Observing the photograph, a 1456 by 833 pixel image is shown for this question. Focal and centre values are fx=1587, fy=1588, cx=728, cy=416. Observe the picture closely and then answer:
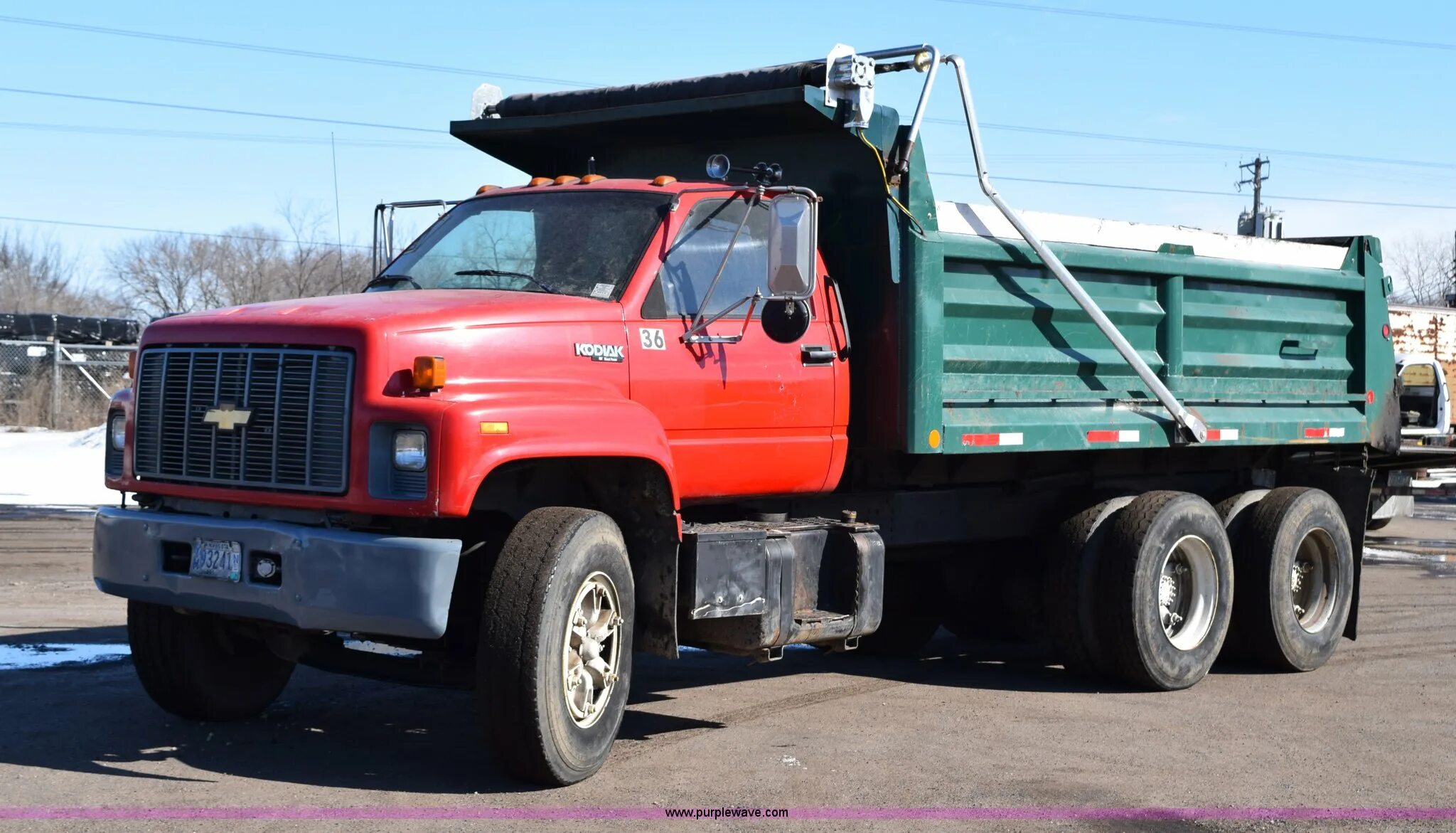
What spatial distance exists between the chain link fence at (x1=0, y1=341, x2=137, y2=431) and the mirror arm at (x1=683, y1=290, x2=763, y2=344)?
987 inches

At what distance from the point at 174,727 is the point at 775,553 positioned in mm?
2704

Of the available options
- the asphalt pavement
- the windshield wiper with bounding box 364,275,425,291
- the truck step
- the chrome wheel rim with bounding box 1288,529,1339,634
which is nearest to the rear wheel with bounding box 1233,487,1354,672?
the chrome wheel rim with bounding box 1288,529,1339,634

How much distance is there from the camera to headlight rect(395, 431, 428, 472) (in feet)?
18.2

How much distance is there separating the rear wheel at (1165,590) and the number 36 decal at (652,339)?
10.6 ft

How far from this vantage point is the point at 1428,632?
10906mm

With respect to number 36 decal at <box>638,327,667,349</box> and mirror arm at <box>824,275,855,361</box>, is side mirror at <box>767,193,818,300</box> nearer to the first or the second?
number 36 decal at <box>638,327,667,349</box>

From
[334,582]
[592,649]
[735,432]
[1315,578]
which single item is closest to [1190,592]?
[1315,578]

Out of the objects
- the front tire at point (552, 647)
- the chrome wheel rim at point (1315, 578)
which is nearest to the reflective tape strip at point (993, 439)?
the front tire at point (552, 647)

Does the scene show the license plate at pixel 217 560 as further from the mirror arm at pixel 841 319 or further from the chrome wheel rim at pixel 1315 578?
the chrome wheel rim at pixel 1315 578

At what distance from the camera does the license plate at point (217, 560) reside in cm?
582

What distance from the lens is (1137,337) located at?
870 cm

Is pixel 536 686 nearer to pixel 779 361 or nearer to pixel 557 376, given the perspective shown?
pixel 557 376

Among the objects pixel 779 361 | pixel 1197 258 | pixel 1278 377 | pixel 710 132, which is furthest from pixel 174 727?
pixel 1278 377

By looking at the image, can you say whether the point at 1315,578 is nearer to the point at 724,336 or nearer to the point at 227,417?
the point at 724,336
